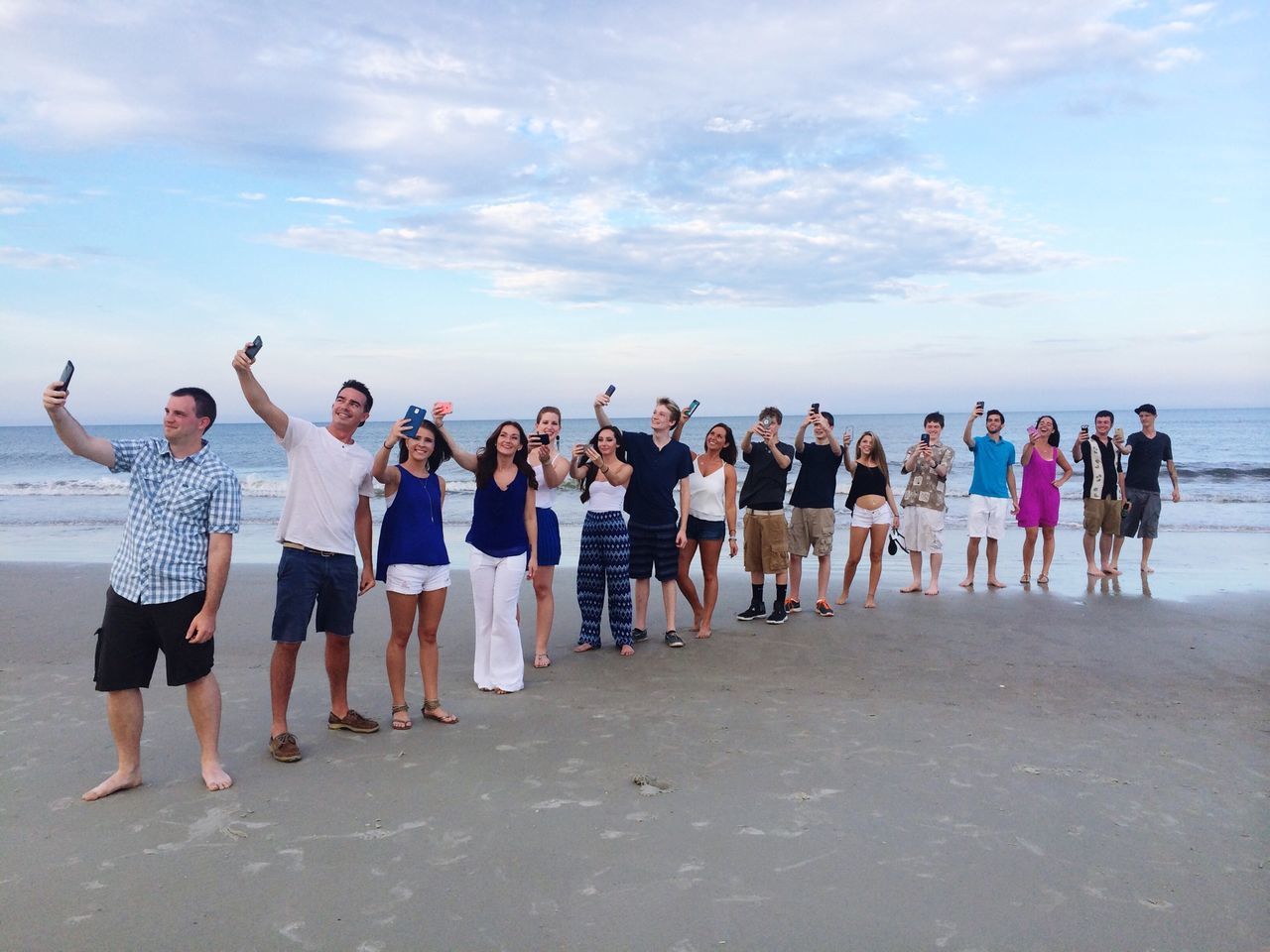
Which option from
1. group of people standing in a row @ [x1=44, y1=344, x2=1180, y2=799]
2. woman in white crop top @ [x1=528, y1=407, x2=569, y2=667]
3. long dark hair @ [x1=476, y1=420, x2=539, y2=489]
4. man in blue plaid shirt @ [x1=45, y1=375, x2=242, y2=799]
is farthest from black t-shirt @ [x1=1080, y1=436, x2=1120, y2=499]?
man in blue plaid shirt @ [x1=45, y1=375, x2=242, y2=799]

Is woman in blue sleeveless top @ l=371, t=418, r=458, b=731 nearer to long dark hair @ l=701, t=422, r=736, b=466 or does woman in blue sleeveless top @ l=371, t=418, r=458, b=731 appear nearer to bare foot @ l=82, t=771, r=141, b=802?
bare foot @ l=82, t=771, r=141, b=802

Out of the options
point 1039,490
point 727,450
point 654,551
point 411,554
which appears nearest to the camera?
point 411,554

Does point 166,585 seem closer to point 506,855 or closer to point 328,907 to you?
point 328,907

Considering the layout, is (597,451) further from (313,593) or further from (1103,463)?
(1103,463)

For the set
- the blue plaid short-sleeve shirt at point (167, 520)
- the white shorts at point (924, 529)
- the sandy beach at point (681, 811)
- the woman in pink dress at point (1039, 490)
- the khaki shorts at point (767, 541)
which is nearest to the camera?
the sandy beach at point (681, 811)

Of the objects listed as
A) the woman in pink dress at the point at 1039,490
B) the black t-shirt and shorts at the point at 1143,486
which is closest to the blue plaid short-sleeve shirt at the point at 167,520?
the woman in pink dress at the point at 1039,490

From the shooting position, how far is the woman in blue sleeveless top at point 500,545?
566 centimetres

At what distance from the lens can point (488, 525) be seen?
5.67m

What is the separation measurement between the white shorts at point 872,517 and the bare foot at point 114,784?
6385mm

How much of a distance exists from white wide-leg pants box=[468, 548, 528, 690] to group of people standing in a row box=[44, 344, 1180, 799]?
1 cm

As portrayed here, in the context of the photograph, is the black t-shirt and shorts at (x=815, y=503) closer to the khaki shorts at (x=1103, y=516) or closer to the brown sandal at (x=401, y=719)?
the khaki shorts at (x=1103, y=516)

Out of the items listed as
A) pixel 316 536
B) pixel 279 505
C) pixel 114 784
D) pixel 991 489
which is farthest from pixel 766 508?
pixel 279 505

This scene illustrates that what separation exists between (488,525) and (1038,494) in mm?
6937

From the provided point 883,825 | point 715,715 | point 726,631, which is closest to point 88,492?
point 726,631
